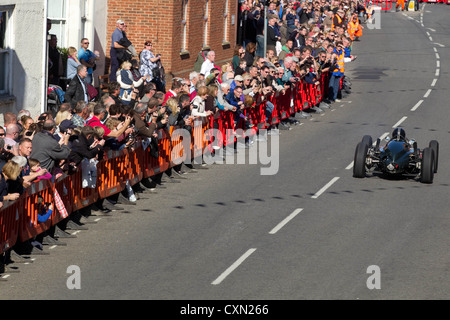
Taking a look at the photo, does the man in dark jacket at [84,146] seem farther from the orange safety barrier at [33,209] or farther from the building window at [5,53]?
the building window at [5,53]

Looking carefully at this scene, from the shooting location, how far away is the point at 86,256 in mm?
15500

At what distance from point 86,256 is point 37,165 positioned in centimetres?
149

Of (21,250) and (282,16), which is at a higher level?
(282,16)

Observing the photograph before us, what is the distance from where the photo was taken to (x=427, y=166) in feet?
70.3

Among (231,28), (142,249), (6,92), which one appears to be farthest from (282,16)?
(142,249)

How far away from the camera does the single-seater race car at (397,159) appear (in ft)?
70.5

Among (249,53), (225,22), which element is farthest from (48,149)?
(225,22)

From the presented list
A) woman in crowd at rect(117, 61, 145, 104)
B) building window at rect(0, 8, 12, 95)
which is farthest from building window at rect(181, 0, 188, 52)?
building window at rect(0, 8, 12, 95)

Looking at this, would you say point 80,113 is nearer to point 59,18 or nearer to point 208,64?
point 59,18

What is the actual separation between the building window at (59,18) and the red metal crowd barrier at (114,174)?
483 cm

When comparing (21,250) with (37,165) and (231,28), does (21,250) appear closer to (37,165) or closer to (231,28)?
(37,165)

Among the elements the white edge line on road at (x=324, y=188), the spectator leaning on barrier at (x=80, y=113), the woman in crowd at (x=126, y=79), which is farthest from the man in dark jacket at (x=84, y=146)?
the woman in crowd at (x=126, y=79)

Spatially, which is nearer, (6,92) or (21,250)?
(21,250)

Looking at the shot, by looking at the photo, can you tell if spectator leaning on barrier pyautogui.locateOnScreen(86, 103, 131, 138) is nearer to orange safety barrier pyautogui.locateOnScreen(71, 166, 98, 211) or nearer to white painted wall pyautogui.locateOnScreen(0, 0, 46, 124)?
orange safety barrier pyautogui.locateOnScreen(71, 166, 98, 211)
